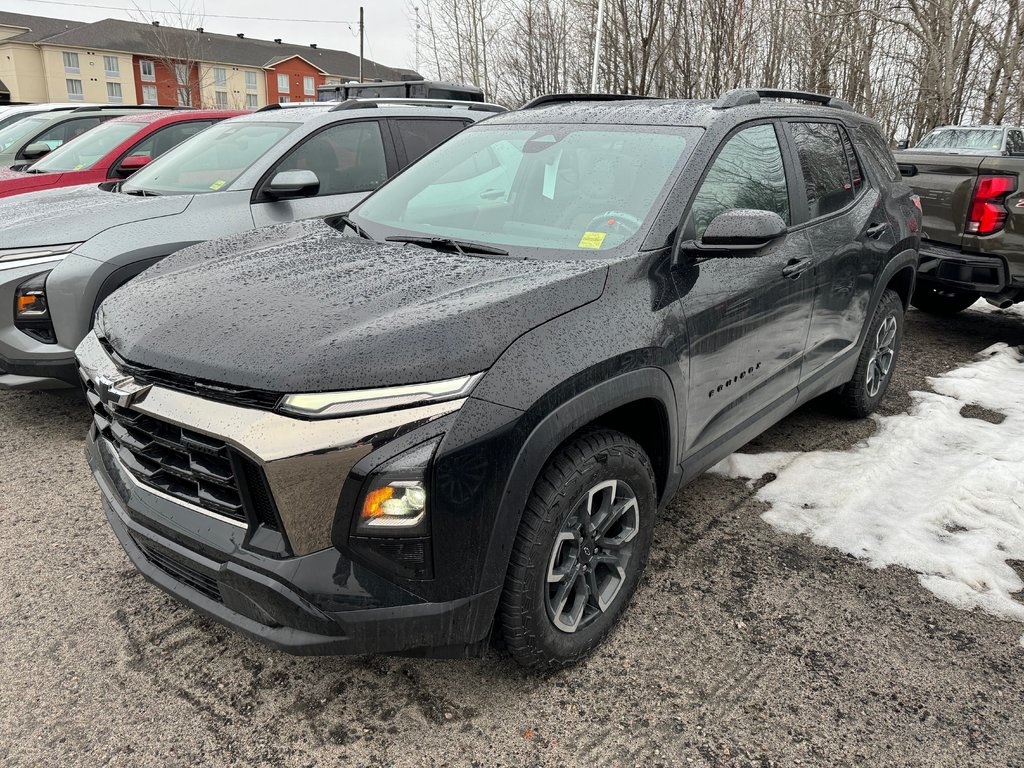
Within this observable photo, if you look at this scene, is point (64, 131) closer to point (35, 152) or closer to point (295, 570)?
point (35, 152)

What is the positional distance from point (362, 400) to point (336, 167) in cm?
374

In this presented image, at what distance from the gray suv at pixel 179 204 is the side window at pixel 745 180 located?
194cm

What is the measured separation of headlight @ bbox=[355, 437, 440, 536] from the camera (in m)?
1.85

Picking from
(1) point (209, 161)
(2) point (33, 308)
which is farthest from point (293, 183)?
(2) point (33, 308)

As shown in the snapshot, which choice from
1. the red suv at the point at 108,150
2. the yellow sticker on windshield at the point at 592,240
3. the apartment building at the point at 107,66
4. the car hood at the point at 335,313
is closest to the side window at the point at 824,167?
the yellow sticker on windshield at the point at 592,240

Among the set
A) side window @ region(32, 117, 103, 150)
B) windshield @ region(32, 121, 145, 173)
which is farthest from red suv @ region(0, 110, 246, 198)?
side window @ region(32, 117, 103, 150)

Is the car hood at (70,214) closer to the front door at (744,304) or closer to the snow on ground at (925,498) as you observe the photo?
the front door at (744,304)

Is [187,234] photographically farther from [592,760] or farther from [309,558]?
[592,760]

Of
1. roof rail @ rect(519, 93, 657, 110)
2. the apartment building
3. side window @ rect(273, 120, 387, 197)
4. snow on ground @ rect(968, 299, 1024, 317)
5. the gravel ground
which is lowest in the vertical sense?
the gravel ground

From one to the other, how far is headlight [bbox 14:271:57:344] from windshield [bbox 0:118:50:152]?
6566 millimetres

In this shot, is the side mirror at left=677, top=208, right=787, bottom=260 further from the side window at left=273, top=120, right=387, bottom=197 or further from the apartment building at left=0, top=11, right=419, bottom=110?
the apartment building at left=0, top=11, right=419, bottom=110

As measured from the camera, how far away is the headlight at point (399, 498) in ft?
6.06

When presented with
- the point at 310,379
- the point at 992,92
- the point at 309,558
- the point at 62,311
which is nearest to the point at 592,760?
the point at 309,558

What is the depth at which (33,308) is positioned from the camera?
396cm
